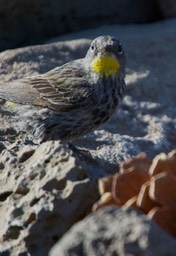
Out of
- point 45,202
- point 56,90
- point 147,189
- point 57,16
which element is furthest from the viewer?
point 57,16

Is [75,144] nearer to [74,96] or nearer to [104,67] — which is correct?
[74,96]

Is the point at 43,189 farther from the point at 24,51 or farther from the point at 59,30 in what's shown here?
the point at 59,30

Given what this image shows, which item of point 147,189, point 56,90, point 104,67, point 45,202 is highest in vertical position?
point 147,189

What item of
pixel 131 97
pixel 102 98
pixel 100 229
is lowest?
pixel 131 97

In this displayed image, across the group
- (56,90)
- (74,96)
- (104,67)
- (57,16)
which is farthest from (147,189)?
(57,16)

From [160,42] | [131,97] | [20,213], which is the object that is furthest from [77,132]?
[20,213]

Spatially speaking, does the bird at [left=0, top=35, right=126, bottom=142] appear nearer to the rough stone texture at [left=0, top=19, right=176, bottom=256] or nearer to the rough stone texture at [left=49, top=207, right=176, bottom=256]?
the rough stone texture at [left=0, top=19, right=176, bottom=256]

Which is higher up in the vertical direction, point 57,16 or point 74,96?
point 74,96
